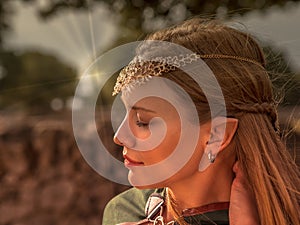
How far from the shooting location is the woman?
1.52 metres

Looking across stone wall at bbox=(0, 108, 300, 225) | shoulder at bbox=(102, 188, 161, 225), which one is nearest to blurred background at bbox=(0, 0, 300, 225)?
stone wall at bbox=(0, 108, 300, 225)

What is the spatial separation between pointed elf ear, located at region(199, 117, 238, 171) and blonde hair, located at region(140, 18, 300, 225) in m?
0.01

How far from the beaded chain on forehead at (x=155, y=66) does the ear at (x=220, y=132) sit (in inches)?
5.0

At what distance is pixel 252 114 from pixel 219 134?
0.08 metres

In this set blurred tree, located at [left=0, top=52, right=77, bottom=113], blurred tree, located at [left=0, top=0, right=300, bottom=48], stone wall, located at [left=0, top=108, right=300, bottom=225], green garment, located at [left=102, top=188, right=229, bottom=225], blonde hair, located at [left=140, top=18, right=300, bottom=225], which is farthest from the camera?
blurred tree, located at [left=0, top=52, right=77, bottom=113]

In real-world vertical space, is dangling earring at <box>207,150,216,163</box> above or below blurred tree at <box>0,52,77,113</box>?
above

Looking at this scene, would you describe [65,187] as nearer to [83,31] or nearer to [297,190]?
[83,31]

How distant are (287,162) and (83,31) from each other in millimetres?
2480

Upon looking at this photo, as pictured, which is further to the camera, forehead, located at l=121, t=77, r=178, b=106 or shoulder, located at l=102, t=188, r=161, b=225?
shoulder, located at l=102, t=188, r=161, b=225

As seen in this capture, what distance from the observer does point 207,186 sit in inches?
61.5

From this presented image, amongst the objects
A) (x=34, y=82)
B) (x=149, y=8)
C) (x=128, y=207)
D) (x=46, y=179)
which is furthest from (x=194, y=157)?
(x=34, y=82)

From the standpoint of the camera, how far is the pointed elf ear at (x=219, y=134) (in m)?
1.53

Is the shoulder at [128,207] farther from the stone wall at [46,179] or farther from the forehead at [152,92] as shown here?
the stone wall at [46,179]

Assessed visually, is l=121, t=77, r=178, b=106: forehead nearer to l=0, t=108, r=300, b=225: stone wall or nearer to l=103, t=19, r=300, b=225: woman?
l=103, t=19, r=300, b=225: woman
